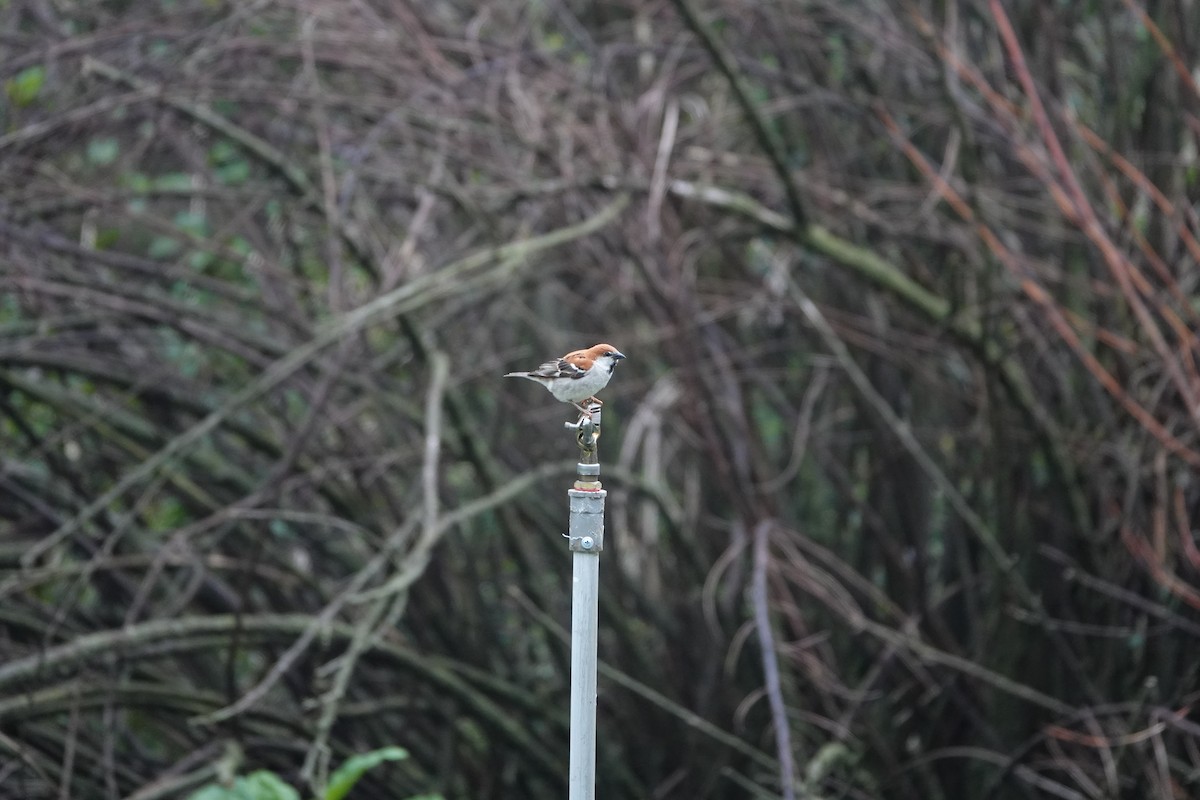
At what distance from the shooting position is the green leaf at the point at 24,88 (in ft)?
13.8

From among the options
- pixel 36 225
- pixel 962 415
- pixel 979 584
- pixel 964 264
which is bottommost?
pixel 979 584

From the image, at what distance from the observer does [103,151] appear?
537 cm

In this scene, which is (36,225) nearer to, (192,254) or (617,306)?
(192,254)

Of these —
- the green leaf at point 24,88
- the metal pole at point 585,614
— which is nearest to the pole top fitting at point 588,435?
the metal pole at point 585,614

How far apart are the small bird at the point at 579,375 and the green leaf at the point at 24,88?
2.29 metres

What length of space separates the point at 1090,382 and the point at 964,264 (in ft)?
1.84

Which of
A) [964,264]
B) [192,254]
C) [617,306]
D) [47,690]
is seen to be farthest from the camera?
[617,306]

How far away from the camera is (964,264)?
Result: 465 cm

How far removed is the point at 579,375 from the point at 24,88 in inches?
100

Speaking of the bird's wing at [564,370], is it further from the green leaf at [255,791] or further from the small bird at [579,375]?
the green leaf at [255,791]

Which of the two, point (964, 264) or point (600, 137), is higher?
point (600, 137)

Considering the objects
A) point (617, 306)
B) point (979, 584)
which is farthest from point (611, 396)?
point (979, 584)

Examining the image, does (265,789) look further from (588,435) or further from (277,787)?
(588,435)

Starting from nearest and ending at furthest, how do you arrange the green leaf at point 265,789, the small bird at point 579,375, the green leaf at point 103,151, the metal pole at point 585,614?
the metal pole at point 585,614 → the small bird at point 579,375 → the green leaf at point 265,789 → the green leaf at point 103,151
